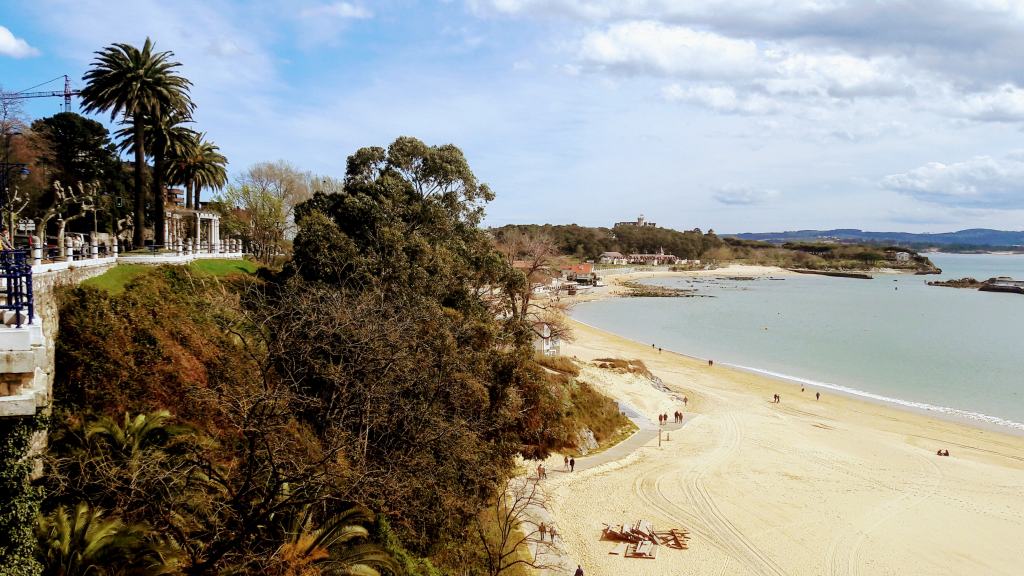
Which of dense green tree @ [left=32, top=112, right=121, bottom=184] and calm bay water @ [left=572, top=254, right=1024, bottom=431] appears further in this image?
calm bay water @ [left=572, top=254, right=1024, bottom=431]

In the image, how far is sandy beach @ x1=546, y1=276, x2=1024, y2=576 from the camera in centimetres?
1783

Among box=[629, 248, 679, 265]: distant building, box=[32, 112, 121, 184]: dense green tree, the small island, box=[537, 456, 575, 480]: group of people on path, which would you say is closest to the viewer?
box=[537, 456, 575, 480]: group of people on path

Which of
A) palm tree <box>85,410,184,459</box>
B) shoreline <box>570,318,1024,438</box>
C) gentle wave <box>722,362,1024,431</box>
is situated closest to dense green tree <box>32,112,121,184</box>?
palm tree <box>85,410,184,459</box>

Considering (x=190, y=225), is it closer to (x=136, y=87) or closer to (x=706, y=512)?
(x=136, y=87)

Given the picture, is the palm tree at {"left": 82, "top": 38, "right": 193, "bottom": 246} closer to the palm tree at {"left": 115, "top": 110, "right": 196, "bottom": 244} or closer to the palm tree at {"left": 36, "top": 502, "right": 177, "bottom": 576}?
the palm tree at {"left": 115, "top": 110, "right": 196, "bottom": 244}

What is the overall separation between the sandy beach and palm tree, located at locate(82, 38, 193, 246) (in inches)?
854

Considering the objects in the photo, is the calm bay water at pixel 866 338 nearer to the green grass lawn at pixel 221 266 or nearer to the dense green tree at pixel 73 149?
the green grass lawn at pixel 221 266

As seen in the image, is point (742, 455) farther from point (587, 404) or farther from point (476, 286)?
point (476, 286)

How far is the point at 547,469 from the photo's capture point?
23.0 meters

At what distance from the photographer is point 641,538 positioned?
18.2 metres

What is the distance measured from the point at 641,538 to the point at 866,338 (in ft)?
183

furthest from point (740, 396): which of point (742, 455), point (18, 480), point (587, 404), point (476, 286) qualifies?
point (18, 480)

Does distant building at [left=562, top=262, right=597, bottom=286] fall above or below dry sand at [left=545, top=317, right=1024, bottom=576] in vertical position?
above

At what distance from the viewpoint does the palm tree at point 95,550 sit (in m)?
8.00
